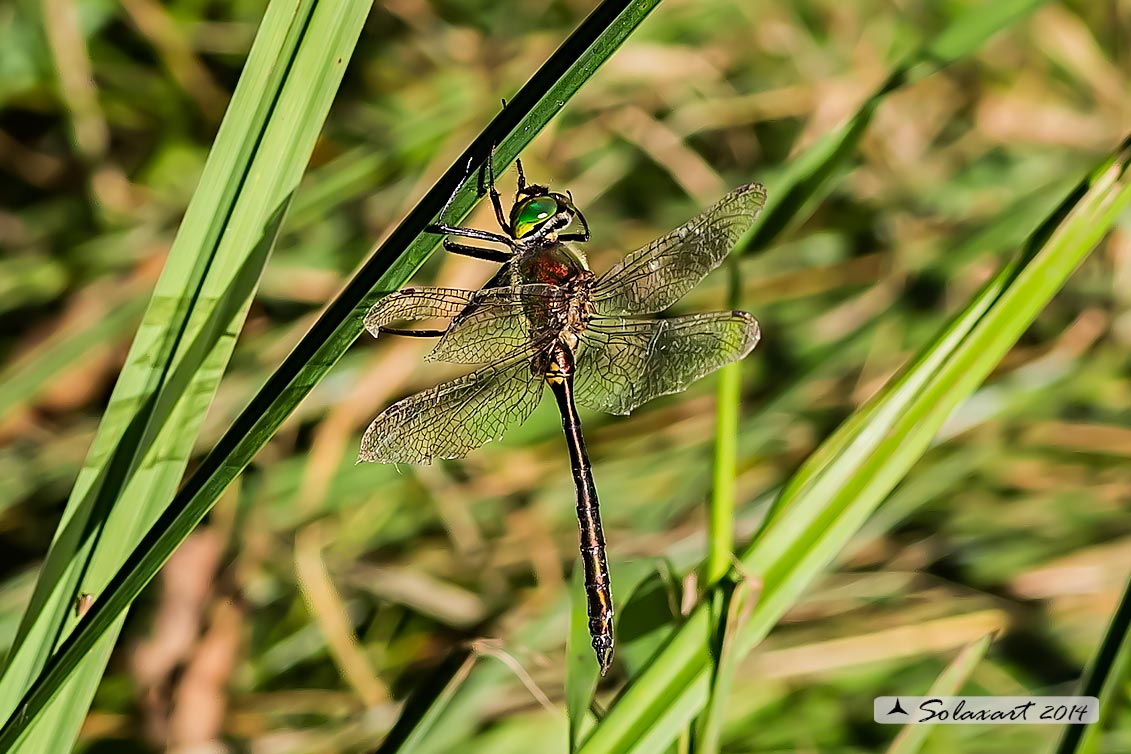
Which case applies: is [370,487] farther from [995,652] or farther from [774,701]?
[995,652]

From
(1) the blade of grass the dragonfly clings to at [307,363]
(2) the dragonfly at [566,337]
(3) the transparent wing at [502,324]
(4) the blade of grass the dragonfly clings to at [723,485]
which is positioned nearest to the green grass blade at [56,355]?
(2) the dragonfly at [566,337]

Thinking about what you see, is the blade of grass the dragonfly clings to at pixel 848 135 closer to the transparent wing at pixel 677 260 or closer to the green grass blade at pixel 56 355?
the transparent wing at pixel 677 260

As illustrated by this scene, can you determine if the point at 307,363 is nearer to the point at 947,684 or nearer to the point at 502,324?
the point at 502,324

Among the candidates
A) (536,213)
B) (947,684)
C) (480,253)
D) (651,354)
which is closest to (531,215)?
(536,213)

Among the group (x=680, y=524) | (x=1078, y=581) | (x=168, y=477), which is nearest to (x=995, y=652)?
(x=1078, y=581)

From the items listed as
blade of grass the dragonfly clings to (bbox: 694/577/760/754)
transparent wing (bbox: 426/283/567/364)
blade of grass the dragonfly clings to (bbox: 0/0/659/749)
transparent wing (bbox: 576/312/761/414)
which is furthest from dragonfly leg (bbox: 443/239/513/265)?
blade of grass the dragonfly clings to (bbox: 694/577/760/754)
